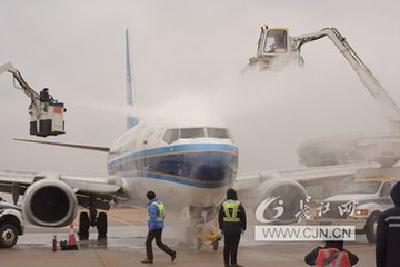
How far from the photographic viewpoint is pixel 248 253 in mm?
15859

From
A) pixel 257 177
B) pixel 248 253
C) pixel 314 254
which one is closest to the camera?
pixel 314 254

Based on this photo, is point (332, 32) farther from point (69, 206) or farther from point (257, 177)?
point (69, 206)

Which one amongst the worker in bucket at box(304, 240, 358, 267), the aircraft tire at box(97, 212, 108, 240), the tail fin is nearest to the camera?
the worker in bucket at box(304, 240, 358, 267)

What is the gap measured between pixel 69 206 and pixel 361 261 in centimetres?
919

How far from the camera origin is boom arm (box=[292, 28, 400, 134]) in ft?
70.6

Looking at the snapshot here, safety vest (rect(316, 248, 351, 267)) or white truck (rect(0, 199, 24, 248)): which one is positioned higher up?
white truck (rect(0, 199, 24, 248))

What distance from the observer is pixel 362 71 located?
23422mm

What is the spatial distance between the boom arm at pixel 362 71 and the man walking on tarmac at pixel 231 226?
888 centimetres

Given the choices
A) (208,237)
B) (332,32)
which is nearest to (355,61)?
(332,32)

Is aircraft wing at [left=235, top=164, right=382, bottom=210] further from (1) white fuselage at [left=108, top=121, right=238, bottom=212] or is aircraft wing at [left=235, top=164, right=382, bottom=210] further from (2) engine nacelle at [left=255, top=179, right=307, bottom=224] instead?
(1) white fuselage at [left=108, top=121, right=238, bottom=212]

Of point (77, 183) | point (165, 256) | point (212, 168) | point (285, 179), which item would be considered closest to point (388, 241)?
point (212, 168)

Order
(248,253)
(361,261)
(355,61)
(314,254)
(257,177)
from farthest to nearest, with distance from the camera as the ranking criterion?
(355,61)
(257,177)
(248,253)
(361,261)
(314,254)

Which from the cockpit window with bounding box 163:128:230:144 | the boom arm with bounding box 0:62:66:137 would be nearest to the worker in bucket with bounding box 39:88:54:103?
the boom arm with bounding box 0:62:66:137

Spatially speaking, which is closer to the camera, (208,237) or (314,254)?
(314,254)
